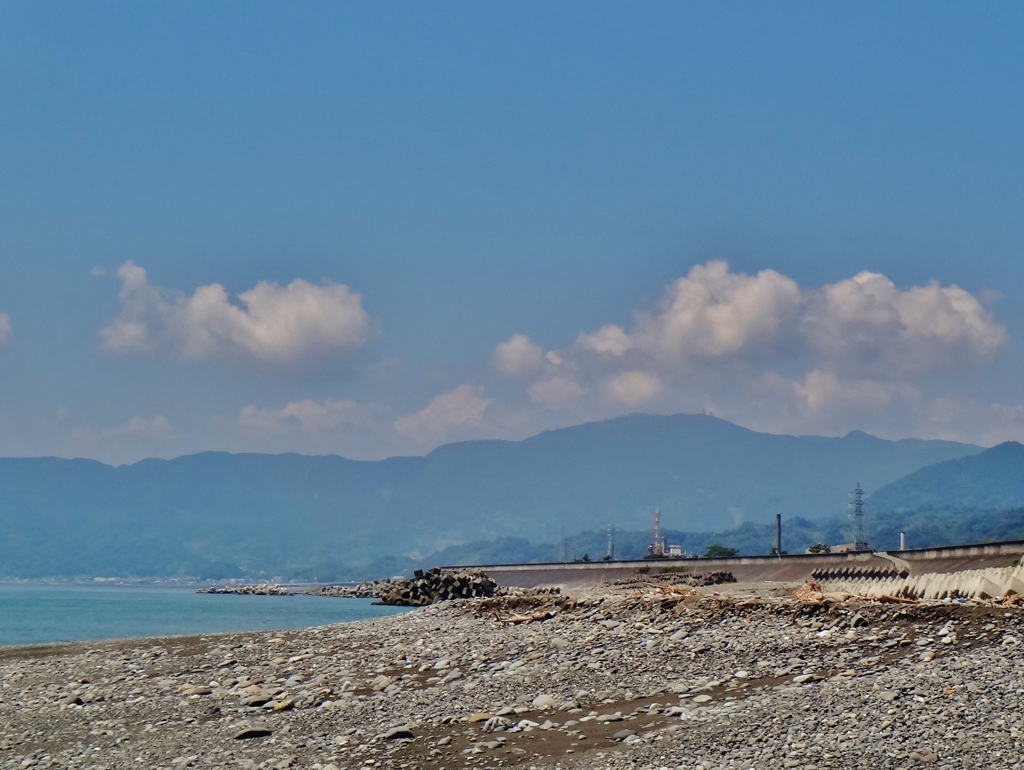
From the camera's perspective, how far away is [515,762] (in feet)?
54.6

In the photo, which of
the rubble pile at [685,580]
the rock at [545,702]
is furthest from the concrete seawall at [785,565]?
the rock at [545,702]

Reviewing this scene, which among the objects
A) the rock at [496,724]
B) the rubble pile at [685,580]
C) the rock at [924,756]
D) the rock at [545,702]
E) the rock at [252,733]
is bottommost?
the rubble pile at [685,580]

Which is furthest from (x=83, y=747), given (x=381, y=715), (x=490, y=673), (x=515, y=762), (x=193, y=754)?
(x=515, y=762)

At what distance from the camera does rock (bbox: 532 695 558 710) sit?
64.2 feet

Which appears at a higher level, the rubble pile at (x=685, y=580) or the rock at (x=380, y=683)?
the rock at (x=380, y=683)

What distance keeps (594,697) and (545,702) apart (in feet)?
3.01

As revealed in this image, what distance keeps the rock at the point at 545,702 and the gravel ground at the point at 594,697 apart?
50 mm

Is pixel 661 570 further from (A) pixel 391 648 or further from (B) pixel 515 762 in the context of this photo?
(B) pixel 515 762

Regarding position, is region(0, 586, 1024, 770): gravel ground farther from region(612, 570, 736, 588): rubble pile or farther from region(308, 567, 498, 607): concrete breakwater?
region(612, 570, 736, 588): rubble pile

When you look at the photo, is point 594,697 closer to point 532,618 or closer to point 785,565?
point 532,618

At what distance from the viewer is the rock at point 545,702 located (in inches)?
771

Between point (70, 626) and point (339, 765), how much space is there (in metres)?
74.6

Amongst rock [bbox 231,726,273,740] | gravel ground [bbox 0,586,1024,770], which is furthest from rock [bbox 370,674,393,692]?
rock [bbox 231,726,273,740]

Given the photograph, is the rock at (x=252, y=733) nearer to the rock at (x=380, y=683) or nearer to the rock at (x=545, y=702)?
the rock at (x=380, y=683)
